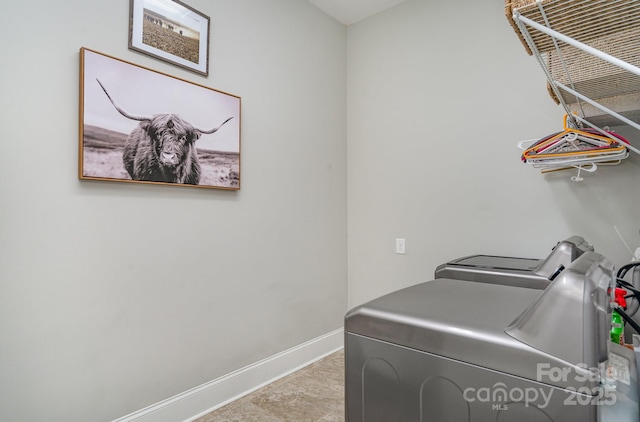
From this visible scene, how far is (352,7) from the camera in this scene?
2736mm

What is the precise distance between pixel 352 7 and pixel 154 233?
221 cm

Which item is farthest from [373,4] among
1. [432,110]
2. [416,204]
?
[416,204]

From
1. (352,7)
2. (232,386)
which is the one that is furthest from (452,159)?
(232,386)

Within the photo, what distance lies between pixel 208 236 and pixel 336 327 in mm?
1417

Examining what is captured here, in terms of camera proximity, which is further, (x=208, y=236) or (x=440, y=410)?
(x=208, y=236)

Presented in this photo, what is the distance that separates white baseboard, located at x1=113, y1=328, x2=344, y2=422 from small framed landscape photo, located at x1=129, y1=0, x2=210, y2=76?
1.74 metres

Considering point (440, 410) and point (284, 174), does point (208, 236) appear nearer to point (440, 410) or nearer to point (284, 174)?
point (284, 174)

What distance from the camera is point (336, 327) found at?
2.90m

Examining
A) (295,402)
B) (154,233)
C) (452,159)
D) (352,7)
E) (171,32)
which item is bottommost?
(295,402)

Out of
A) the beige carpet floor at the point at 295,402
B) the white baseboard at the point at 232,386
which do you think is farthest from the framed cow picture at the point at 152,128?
the beige carpet floor at the point at 295,402

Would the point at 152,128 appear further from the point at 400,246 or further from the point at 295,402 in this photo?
the point at 400,246

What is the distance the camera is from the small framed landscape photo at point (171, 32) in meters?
1.71

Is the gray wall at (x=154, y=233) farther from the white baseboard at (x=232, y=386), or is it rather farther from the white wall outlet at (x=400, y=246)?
the white wall outlet at (x=400, y=246)

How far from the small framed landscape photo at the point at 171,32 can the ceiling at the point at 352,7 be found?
1.11 metres
